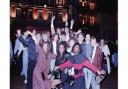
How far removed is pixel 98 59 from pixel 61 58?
0.90ft

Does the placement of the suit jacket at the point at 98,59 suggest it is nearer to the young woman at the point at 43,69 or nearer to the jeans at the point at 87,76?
the jeans at the point at 87,76

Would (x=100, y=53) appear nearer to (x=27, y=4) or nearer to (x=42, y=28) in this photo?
→ (x=42, y=28)

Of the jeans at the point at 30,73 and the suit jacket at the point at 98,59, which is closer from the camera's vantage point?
the jeans at the point at 30,73

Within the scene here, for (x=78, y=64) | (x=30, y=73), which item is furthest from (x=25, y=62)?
(x=78, y=64)

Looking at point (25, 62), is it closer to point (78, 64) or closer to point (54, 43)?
point (54, 43)

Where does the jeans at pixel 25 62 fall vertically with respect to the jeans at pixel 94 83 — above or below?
above

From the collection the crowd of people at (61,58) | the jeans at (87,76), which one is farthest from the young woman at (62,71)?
the jeans at (87,76)

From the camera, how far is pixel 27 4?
1910 mm

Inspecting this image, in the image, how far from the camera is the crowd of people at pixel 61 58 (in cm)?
191

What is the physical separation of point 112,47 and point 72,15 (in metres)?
0.38

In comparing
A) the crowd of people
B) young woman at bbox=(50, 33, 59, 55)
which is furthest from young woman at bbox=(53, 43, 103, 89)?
young woman at bbox=(50, 33, 59, 55)
